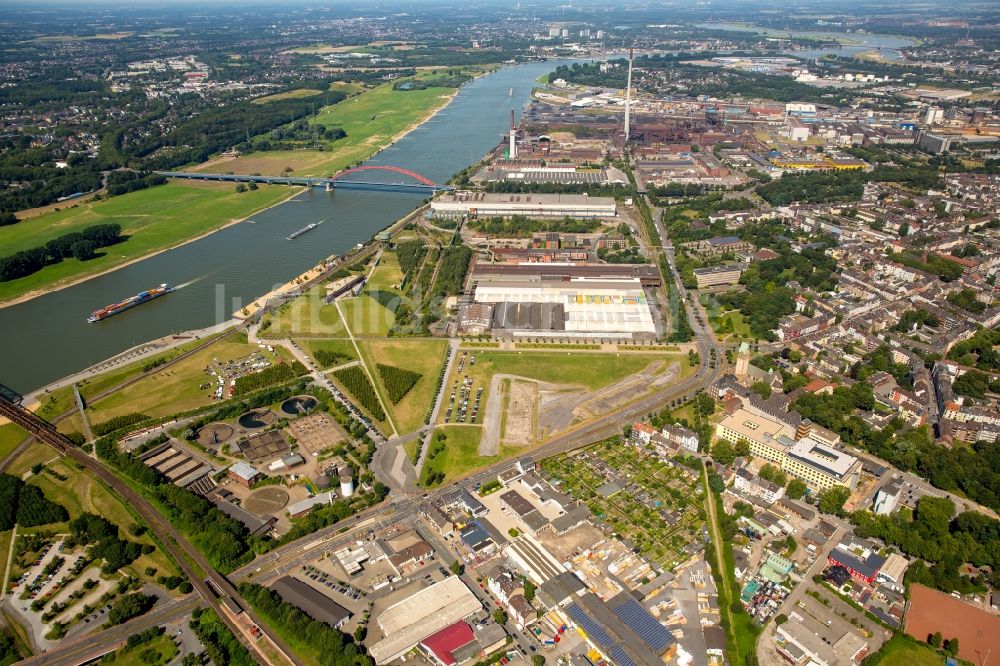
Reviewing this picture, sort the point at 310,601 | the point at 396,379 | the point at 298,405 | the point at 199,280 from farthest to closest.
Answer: the point at 199,280 → the point at 396,379 → the point at 298,405 → the point at 310,601

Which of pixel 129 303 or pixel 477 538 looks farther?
pixel 129 303

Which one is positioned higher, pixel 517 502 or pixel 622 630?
pixel 517 502

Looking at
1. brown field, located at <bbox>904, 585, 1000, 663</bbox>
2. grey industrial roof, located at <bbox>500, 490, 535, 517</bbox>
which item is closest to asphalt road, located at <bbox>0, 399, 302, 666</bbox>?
grey industrial roof, located at <bbox>500, 490, 535, 517</bbox>

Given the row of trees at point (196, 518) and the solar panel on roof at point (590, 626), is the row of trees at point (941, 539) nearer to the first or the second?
the solar panel on roof at point (590, 626)

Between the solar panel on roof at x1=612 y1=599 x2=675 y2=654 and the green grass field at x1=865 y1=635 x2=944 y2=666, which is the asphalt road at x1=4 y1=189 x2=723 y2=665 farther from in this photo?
the green grass field at x1=865 y1=635 x2=944 y2=666

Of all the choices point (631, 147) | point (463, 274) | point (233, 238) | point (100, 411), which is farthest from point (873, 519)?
point (631, 147)

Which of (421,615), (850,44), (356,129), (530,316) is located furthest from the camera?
(850,44)

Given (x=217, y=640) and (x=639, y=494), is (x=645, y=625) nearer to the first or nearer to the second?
(x=639, y=494)

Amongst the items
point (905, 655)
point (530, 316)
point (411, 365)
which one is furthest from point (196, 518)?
point (905, 655)
